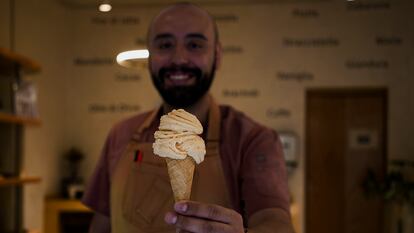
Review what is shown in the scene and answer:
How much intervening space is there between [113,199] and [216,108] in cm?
21

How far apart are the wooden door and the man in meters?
2.37

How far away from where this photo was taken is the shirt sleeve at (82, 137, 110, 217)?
0.82 metres

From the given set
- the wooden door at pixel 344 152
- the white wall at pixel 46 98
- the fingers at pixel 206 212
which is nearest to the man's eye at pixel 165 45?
the fingers at pixel 206 212

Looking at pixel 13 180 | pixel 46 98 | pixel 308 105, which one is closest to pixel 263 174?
pixel 13 180

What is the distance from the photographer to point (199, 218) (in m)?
0.47

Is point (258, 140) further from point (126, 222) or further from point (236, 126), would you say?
point (126, 222)

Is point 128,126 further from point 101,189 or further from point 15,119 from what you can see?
point 15,119

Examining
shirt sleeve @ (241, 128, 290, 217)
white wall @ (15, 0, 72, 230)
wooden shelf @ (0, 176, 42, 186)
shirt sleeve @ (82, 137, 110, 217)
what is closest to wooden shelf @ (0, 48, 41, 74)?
white wall @ (15, 0, 72, 230)

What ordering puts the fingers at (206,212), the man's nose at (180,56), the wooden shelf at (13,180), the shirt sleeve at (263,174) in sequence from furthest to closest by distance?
the wooden shelf at (13,180), the shirt sleeve at (263,174), the man's nose at (180,56), the fingers at (206,212)

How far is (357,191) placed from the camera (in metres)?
3.01

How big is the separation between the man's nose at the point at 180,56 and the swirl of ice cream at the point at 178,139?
10 centimetres

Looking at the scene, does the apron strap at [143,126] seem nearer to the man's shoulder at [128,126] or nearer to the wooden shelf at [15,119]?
the man's shoulder at [128,126]

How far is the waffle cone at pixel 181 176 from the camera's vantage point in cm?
49

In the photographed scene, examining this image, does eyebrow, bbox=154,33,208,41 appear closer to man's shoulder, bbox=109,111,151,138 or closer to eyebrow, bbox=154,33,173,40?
eyebrow, bbox=154,33,173,40
